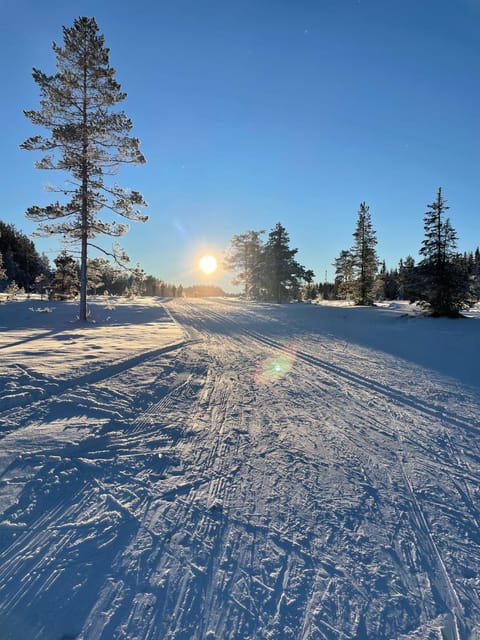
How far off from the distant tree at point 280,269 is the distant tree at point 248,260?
78.6 inches

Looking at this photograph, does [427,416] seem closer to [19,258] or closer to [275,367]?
[275,367]

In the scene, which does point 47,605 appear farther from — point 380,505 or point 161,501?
point 380,505

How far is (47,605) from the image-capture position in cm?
177

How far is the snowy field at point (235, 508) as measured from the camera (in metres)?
1.78

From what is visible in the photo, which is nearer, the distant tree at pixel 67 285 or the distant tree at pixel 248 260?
the distant tree at pixel 67 285

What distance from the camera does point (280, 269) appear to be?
119ft

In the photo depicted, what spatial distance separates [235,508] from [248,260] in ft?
137

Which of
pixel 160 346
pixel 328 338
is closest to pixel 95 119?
pixel 160 346

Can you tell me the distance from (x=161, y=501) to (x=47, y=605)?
1003mm

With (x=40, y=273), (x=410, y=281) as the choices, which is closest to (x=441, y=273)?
(x=410, y=281)

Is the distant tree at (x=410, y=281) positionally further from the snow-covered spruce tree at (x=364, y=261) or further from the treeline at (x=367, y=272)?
the snow-covered spruce tree at (x=364, y=261)

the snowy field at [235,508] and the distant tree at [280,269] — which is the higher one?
the distant tree at [280,269]

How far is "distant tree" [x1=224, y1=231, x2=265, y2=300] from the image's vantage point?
39862mm

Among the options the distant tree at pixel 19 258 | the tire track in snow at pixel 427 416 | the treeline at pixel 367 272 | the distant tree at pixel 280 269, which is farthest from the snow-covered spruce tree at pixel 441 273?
the distant tree at pixel 19 258
